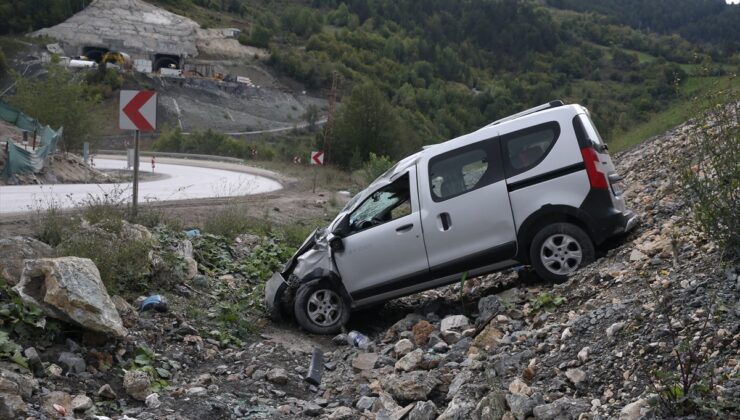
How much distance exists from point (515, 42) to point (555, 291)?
14968cm

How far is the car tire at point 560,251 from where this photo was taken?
885 cm

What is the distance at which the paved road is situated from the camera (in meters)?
16.8

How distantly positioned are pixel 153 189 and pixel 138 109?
47.2 feet

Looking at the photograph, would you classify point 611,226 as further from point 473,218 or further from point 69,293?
point 69,293

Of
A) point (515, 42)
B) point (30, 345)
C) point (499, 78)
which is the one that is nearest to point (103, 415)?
point (30, 345)

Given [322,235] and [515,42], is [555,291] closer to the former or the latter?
[322,235]

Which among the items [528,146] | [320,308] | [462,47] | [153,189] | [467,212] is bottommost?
[320,308]

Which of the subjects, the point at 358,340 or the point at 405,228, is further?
the point at 405,228

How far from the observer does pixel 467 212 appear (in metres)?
9.03

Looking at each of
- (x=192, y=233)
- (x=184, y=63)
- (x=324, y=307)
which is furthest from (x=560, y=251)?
(x=184, y=63)

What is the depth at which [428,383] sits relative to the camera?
22.7 ft

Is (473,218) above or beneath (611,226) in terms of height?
above

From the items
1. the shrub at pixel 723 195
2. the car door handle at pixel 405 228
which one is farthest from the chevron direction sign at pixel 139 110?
the shrub at pixel 723 195

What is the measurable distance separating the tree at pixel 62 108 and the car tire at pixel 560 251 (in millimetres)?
35170
